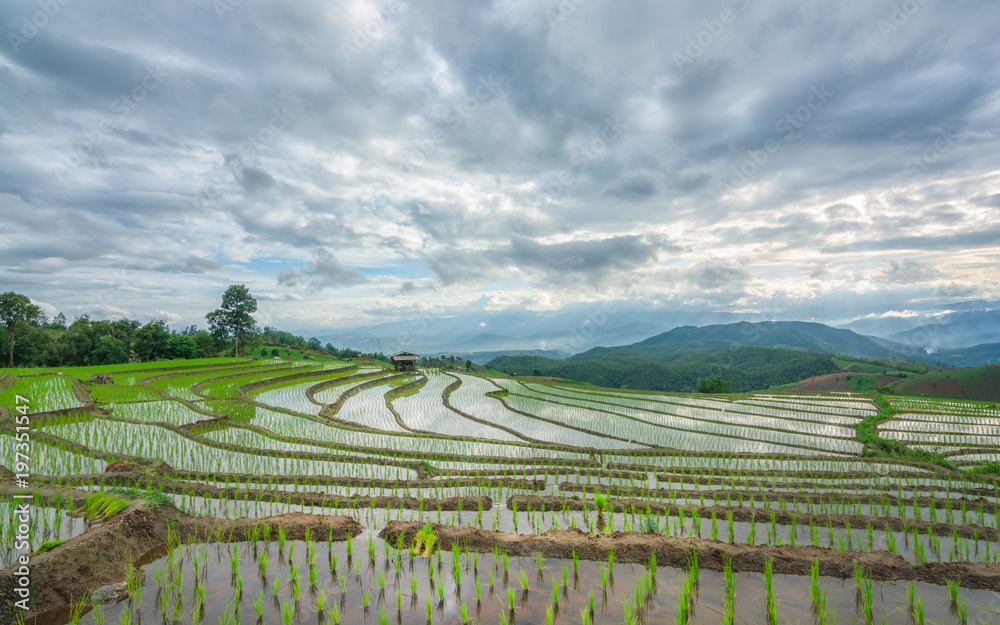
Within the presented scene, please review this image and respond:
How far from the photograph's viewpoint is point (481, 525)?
6.36 m

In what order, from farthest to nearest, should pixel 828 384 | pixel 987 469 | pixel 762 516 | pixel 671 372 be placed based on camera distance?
pixel 671 372 → pixel 828 384 → pixel 987 469 → pixel 762 516

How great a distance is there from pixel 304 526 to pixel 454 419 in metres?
12.2

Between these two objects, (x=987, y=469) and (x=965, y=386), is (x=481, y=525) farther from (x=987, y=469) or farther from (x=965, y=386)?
(x=965, y=386)

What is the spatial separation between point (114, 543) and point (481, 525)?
465 cm

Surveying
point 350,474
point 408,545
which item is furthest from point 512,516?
point 350,474

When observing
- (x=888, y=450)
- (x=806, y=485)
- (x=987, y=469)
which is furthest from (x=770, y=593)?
(x=888, y=450)

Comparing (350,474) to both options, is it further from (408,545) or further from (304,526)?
(408,545)

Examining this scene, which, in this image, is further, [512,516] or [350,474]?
[350,474]

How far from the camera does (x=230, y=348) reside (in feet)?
158

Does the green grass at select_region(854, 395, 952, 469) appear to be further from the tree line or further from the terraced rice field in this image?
the tree line

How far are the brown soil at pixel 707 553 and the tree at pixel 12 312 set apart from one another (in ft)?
145

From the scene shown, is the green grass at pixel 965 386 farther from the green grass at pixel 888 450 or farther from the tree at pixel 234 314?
the tree at pixel 234 314

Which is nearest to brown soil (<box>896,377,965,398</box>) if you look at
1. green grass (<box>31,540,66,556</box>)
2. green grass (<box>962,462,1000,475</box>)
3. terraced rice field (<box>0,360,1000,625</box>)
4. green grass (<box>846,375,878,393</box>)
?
green grass (<box>846,375,878,393</box>)

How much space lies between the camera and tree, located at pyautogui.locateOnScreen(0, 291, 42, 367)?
30.9m
